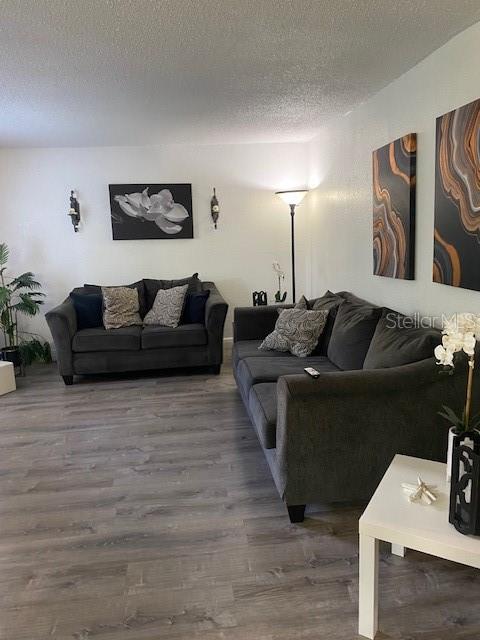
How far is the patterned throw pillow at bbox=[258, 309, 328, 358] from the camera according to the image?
3.69m

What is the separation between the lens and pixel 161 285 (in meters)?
5.35

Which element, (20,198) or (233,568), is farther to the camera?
(20,198)

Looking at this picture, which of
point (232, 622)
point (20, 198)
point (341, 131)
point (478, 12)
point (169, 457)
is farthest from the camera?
point (20, 198)

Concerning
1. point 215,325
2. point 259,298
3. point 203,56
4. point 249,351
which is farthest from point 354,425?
point 259,298

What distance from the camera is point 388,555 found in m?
2.10

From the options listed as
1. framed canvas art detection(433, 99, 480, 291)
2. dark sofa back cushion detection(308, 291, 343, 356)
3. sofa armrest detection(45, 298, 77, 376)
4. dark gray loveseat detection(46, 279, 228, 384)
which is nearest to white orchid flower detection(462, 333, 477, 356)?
framed canvas art detection(433, 99, 480, 291)

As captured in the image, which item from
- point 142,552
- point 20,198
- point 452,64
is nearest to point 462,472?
point 142,552

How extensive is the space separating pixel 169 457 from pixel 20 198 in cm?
376

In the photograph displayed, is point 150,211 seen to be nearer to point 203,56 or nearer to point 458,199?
point 203,56

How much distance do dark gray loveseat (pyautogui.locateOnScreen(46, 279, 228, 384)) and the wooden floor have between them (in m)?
1.26

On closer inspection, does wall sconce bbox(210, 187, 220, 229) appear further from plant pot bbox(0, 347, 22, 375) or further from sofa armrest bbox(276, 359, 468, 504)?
sofa armrest bbox(276, 359, 468, 504)

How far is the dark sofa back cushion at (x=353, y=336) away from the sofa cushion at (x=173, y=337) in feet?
5.33

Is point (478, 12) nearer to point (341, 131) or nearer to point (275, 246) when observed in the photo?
point (341, 131)

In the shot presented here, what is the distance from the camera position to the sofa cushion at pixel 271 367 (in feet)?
10.4
